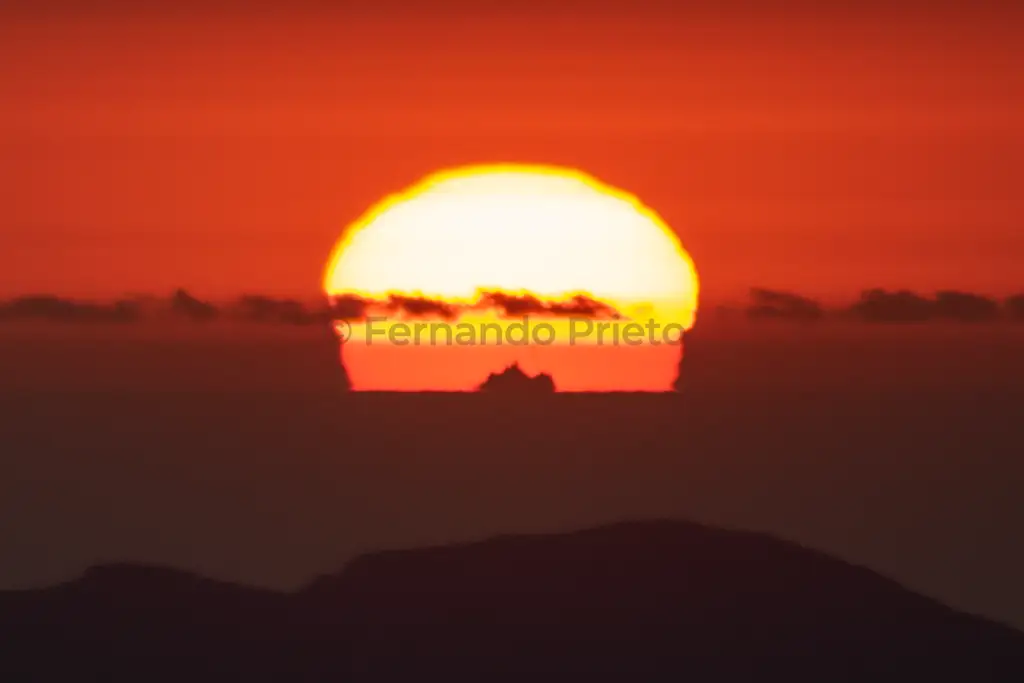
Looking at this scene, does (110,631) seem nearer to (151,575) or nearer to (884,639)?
(151,575)

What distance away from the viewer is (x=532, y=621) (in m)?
67.4

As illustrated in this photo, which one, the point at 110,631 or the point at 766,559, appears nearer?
the point at 110,631

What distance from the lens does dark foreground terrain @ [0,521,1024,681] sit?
6300 centimetres

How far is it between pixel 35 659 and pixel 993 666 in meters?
42.9

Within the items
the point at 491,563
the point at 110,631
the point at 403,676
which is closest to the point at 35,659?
the point at 110,631

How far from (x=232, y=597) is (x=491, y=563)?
12.4 metres

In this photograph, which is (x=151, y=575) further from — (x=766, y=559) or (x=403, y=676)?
(x=766, y=559)

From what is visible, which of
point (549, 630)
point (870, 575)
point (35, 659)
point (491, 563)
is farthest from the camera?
point (870, 575)

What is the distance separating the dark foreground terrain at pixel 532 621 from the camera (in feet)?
207

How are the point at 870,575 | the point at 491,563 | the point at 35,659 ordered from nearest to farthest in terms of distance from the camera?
the point at 35,659
the point at 491,563
the point at 870,575

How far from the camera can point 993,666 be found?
67.9m

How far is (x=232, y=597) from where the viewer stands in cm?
6731

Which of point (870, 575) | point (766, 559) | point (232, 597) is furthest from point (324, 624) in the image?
point (870, 575)

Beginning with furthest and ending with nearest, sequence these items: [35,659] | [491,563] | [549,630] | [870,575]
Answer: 1. [870,575]
2. [491,563]
3. [549,630]
4. [35,659]
